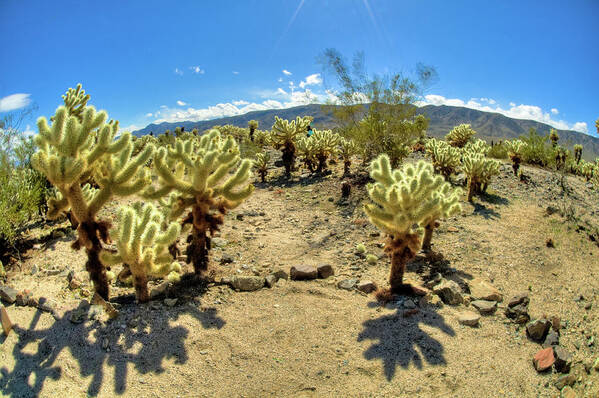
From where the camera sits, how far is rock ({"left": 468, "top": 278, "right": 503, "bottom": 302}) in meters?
4.80

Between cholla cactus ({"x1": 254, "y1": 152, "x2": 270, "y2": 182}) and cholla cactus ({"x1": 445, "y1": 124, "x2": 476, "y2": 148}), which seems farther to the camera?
cholla cactus ({"x1": 445, "y1": 124, "x2": 476, "y2": 148})

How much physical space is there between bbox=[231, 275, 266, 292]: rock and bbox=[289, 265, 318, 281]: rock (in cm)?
59

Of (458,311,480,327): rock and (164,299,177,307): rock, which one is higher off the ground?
(458,311,480,327): rock

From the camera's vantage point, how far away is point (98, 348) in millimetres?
3414

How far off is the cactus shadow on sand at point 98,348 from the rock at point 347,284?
191 cm

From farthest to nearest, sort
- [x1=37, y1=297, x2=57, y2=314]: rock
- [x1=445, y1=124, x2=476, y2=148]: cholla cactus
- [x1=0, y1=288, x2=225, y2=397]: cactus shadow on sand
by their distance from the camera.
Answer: [x1=445, y1=124, x2=476, y2=148]: cholla cactus < [x1=37, y1=297, x2=57, y2=314]: rock < [x1=0, y1=288, x2=225, y2=397]: cactus shadow on sand

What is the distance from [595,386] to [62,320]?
576cm

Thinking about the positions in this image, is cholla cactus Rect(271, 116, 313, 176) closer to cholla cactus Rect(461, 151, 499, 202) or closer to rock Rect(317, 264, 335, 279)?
cholla cactus Rect(461, 151, 499, 202)

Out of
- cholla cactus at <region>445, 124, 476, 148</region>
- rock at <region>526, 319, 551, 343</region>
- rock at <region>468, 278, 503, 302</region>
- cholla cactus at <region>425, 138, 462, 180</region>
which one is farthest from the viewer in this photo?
cholla cactus at <region>445, 124, 476, 148</region>

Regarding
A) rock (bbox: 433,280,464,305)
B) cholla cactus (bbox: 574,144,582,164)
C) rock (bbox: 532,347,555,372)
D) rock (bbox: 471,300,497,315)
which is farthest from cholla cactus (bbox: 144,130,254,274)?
cholla cactus (bbox: 574,144,582,164)

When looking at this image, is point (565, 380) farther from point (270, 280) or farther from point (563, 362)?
point (270, 280)

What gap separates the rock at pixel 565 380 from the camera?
335 cm

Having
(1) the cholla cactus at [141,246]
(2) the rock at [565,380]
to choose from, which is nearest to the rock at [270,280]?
(1) the cholla cactus at [141,246]

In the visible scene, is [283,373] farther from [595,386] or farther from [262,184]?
[262,184]
